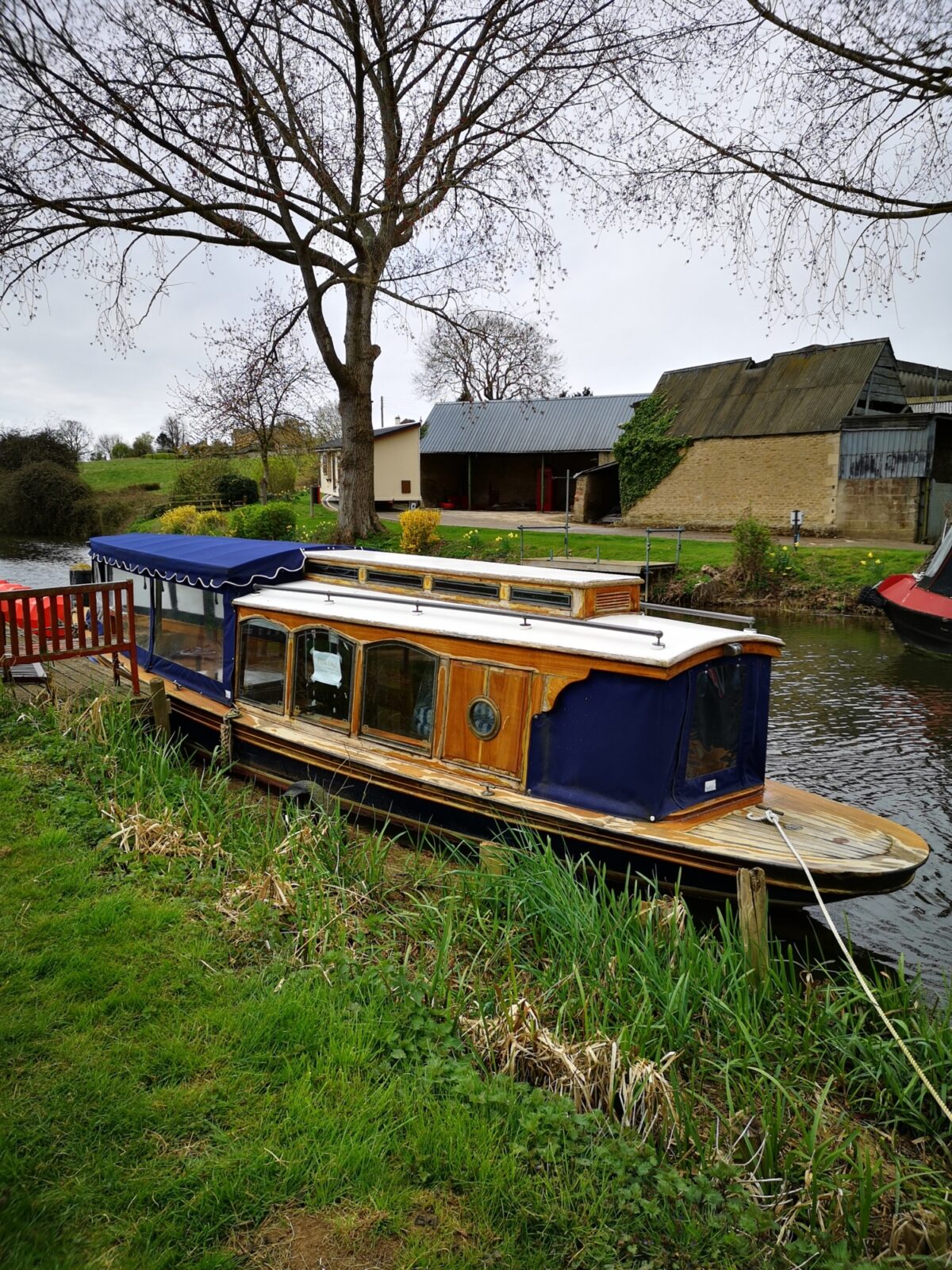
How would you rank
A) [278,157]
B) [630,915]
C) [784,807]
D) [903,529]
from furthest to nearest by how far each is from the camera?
[903,529], [278,157], [784,807], [630,915]

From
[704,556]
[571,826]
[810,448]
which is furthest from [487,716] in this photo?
[810,448]

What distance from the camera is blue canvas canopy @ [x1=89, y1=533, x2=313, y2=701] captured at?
30.5 ft

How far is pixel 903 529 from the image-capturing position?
25.2m

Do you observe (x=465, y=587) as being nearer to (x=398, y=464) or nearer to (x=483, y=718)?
(x=483, y=718)

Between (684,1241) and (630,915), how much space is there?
1.99 m

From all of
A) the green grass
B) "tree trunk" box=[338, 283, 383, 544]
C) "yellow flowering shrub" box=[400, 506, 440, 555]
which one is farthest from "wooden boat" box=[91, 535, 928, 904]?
the green grass

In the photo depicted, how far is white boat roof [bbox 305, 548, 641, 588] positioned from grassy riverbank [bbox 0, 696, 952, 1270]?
2692mm

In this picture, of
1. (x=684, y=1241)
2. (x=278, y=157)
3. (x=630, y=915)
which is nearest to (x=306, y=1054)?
(x=684, y=1241)

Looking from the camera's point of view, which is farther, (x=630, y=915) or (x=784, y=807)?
(x=784, y=807)

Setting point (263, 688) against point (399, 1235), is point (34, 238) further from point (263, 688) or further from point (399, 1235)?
point (399, 1235)

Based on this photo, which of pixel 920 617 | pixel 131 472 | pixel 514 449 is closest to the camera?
pixel 920 617

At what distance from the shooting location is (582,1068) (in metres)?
3.74

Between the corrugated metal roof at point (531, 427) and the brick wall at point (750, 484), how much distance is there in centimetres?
740

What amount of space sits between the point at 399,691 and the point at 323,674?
104 centimetres
